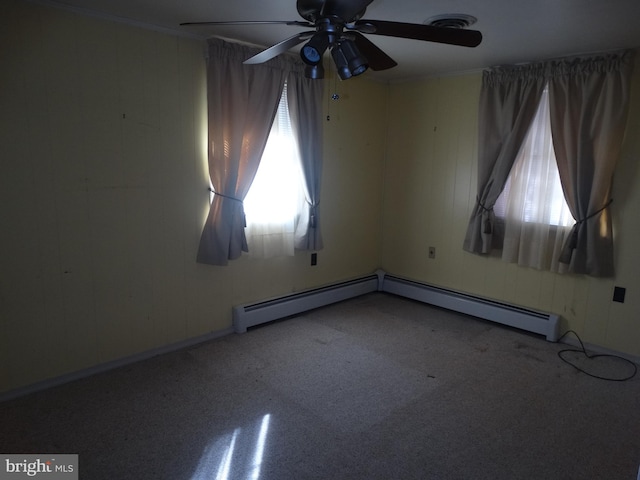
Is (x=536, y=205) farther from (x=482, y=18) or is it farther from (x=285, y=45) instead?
(x=285, y=45)

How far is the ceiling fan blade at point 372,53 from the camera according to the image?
6.77 ft

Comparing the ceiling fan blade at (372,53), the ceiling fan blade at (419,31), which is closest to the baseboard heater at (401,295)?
the ceiling fan blade at (372,53)

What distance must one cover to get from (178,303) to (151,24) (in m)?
1.90

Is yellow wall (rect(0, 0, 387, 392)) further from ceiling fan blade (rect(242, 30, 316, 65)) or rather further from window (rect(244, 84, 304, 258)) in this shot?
ceiling fan blade (rect(242, 30, 316, 65))

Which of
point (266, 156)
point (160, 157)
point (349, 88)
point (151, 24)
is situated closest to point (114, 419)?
point (160, 157)

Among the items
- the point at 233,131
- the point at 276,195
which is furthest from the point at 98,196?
the point at 276,195

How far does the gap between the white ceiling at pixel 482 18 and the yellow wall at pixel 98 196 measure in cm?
24

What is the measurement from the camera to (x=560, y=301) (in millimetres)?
3623

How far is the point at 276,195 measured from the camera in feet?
12.1

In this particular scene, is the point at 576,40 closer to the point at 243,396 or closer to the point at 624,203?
the point at 624,203

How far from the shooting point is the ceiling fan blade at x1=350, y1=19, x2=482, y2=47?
1.86m

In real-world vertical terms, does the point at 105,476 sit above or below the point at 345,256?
below

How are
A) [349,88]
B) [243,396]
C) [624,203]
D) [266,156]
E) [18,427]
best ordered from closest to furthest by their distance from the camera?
[18,427], [243,396], [624,203], [266,156], [349,88]

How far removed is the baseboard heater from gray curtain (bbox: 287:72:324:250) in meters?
0.53
